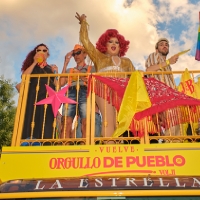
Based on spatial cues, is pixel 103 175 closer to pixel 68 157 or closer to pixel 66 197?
pixel 68 157

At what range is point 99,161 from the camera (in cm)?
379

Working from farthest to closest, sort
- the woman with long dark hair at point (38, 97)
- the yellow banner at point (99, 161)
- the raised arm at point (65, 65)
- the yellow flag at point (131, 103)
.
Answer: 1. the raised arm at point (65, 65)
2. the woman with long dark hair at point (38, 97)
3. the yellow flag at point (131, 103)
4. the yellow banner at point (99, 161)

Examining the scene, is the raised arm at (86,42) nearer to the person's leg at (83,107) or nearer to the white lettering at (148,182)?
the person's leg at (83,107)

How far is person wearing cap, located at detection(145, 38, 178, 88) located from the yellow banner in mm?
1942

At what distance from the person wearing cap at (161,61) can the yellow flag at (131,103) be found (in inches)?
51.5

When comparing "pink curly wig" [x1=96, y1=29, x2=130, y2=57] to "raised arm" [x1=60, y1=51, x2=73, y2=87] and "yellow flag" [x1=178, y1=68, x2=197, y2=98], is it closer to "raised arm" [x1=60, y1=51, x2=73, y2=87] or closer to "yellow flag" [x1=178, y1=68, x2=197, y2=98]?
"raised arm" [x1=60, y1=51, x2=73, y2=87]

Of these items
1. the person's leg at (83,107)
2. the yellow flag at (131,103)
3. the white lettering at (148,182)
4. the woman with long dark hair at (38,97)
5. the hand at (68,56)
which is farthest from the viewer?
→ the hand at (68,56)

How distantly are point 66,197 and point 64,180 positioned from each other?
22 cm

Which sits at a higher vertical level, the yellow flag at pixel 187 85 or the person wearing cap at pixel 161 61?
the person wearing cap at pixel 161 61

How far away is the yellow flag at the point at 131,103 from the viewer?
3914mm

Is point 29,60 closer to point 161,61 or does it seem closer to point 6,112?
point 161,61

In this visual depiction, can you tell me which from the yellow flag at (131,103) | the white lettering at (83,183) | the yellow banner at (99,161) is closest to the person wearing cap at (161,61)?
the yellow flag at (131,103)

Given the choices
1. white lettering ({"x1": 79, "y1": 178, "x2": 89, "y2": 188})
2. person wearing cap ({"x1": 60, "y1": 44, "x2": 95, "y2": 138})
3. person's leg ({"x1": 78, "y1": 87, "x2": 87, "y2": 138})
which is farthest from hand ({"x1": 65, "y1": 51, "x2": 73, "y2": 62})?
white lettering ({"x1": 79, "y1": 178, "x2": 89, "y2": 188})

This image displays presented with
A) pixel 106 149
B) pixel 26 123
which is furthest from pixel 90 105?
pixel 26 123
